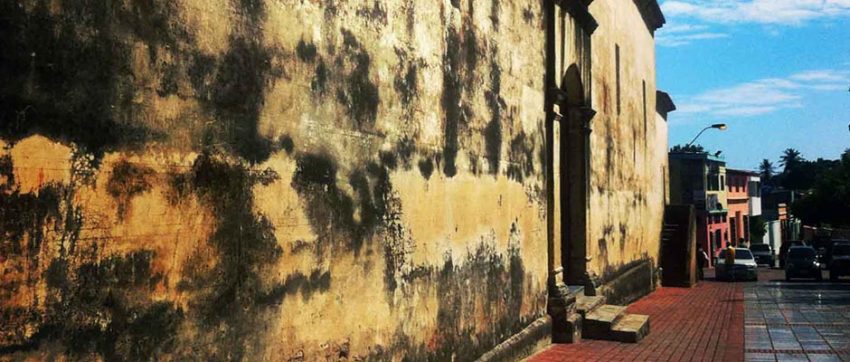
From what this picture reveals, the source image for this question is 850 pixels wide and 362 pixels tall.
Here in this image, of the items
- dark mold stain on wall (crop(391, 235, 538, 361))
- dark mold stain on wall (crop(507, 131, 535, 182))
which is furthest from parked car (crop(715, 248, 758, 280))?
dark mold stain on wall (crop(391, 235, 538, 361))

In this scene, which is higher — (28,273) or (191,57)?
(191,57)

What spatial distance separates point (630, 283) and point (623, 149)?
3003 mm

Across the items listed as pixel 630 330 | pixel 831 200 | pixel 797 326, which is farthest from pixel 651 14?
pixel 831 200

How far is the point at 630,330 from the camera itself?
1074 cm

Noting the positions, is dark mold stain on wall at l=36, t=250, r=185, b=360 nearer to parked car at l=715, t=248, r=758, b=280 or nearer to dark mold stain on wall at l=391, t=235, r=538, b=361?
dark mold stain on wall at l=391, t=235, r=538, b=361

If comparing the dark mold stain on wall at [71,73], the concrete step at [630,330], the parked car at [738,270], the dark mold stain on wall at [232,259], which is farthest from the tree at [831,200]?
the dark mold stain on wall at [71,73]

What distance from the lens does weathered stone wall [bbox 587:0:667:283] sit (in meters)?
14.9

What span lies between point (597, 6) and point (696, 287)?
11.6 meters

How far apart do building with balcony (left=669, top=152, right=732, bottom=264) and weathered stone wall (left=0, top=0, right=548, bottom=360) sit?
4089cm

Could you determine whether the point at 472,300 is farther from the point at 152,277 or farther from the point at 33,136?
the point at 33,136

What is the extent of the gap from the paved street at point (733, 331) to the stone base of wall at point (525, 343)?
0.14 m

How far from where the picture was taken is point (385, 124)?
577 cm

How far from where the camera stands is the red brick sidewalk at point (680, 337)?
9.53 m

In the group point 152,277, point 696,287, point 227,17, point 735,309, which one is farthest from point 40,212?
point 696,287
